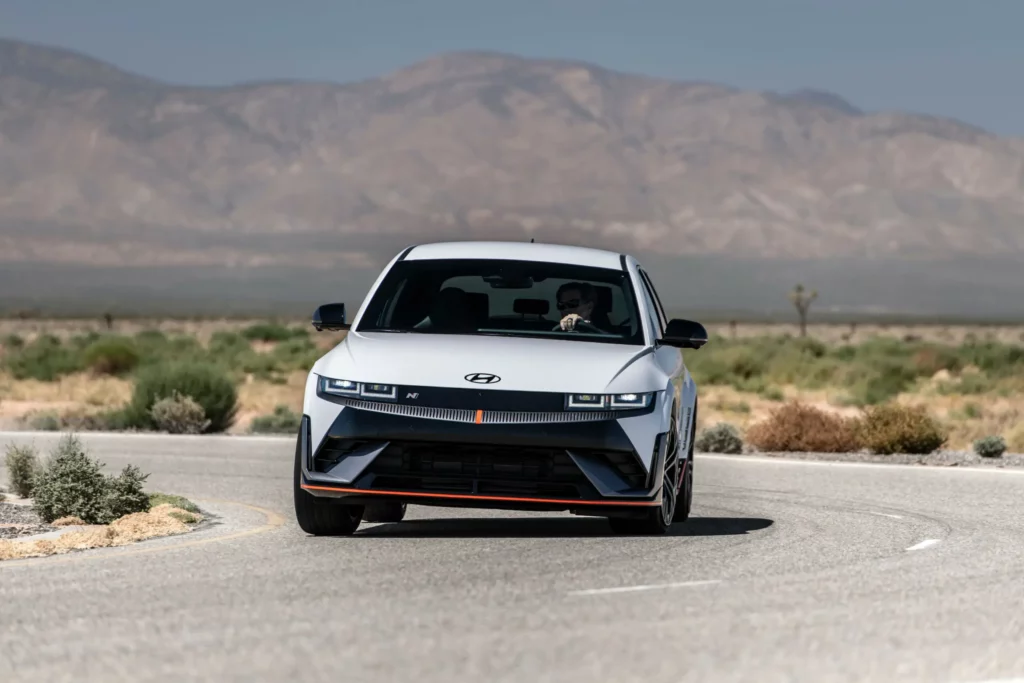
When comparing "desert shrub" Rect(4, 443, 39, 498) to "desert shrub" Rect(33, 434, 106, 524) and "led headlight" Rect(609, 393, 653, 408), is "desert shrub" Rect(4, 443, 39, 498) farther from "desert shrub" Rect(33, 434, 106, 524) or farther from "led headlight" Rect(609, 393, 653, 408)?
"led headlight" Rect(609, 393, 653, 408)

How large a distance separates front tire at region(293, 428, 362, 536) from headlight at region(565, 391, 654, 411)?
6.10 feet

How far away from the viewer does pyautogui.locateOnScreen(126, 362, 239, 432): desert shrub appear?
103 ft

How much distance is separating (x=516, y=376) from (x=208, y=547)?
2.36 m

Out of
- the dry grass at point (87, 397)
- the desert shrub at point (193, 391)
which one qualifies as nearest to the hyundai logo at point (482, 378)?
the desert shrub at point (193, 391)

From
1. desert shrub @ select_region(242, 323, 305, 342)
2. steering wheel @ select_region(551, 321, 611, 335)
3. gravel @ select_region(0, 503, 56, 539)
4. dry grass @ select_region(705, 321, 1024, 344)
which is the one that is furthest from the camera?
dry grass @ select_region(705, 321, 1024, 344)

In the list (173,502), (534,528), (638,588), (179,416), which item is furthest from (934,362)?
(638,588)

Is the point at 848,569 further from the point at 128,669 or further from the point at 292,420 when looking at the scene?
the point at 292,420

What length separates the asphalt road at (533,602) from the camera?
24.9ft

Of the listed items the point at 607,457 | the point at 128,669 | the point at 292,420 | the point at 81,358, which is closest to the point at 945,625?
the point at 607,457

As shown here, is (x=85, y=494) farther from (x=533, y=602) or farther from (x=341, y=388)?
(x=533, y=602)

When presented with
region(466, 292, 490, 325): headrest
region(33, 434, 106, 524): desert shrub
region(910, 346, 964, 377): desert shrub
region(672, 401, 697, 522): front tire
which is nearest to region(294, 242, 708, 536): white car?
region(466, 292, 490, 325): headrest

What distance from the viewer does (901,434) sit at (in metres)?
25.1

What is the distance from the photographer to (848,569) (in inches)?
435

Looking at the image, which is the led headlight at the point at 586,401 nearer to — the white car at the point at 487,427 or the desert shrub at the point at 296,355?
the white car at the point at 487,427
